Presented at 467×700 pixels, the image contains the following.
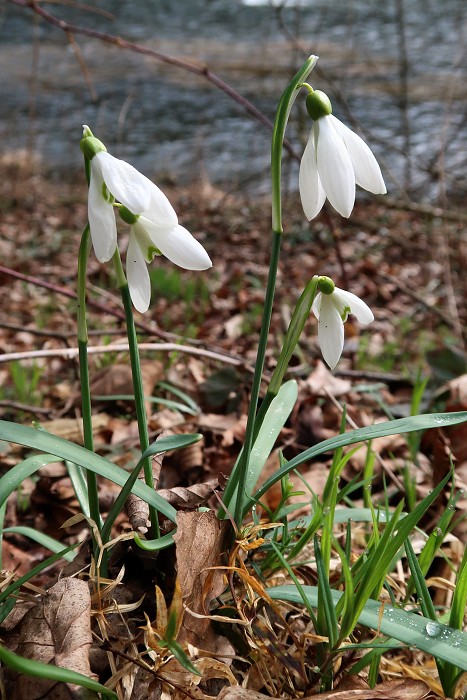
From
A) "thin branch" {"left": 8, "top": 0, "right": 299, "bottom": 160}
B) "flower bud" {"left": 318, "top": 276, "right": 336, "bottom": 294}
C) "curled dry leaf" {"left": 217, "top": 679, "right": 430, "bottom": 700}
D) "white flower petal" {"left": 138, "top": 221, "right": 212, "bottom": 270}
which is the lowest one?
"curled dry leaf" {"left": 217, "top": 679, "right": 430, "bottom": 700}

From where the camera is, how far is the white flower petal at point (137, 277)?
91cm

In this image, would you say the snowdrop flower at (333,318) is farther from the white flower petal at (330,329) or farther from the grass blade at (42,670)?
the grass blade at (42,670)

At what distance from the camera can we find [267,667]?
977 millimetres

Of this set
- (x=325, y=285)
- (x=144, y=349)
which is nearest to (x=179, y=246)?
(x=325, y=285)

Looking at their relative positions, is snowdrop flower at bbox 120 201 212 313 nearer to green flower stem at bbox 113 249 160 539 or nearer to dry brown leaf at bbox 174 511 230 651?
green flower stem at bbox 113 249 160 539

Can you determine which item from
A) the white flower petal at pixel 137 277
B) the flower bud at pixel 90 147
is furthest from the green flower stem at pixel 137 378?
the flower bud at pixel 90 147

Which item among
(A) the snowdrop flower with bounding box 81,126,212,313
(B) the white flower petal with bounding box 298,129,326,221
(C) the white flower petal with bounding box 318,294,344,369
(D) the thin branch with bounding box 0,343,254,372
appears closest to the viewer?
(A) the snowdrop flower with bounding box 81,126,212,313

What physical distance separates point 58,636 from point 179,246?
1.83 ft

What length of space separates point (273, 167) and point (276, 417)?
0.55 m

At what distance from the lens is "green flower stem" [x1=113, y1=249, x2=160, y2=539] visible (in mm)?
907

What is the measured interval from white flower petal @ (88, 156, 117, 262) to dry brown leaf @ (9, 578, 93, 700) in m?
0.49

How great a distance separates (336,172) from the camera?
83cm

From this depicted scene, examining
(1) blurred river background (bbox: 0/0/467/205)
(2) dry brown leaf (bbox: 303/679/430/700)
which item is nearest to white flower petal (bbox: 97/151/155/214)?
Result: (2) dry brown leaf (bbox: 303/679/430/700)

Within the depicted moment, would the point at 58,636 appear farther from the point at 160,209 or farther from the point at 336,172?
the point at 336,172
